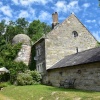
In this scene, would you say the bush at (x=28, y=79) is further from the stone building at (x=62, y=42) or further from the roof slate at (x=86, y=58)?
the roof slate at (x=86, y=58)

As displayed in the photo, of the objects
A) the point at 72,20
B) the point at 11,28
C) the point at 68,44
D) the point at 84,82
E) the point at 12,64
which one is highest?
the point at 11,28

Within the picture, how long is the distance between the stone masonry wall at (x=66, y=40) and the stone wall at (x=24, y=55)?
19.9 ft

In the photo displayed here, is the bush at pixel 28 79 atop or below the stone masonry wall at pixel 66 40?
below

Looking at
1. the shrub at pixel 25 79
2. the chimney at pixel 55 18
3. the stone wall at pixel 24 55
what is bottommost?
the shrub at pixel 25 79

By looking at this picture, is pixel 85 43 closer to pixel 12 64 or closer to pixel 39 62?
pixel 39 62

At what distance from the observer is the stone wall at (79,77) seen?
68.4ft

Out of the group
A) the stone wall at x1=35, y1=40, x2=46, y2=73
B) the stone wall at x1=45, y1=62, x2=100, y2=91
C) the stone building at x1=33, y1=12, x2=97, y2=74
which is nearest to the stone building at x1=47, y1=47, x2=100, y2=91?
the stone wall at x1=45, y1=62, x2=100, y2=91

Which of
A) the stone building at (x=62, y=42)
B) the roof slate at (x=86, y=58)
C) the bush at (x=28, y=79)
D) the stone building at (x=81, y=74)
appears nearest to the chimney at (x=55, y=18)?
the stone building at (x=62, y=42)

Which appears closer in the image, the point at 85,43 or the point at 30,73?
the point at 30,73

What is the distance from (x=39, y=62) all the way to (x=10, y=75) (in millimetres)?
5371

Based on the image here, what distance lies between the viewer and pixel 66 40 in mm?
33281

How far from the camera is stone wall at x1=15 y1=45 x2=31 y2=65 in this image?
3622 cm

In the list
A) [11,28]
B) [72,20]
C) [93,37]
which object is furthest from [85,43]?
[11,28]

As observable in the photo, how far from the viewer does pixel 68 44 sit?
33.3m
